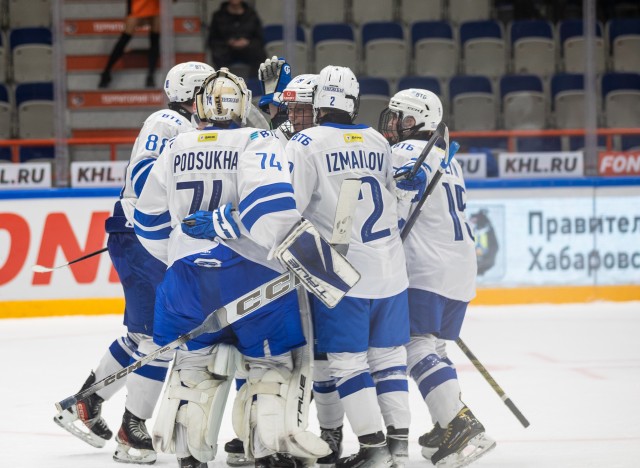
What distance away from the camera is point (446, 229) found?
4.11 meters

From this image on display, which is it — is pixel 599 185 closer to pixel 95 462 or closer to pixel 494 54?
pixel 494 54

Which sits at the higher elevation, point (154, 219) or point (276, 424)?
point (154, 219)

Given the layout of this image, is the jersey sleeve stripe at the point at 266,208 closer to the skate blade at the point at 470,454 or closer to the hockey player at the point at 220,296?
the hockey player at the point at 220,296

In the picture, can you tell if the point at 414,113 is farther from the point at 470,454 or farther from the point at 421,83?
the point at 421,83

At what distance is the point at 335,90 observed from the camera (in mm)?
3770

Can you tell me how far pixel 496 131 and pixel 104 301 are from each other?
279cm

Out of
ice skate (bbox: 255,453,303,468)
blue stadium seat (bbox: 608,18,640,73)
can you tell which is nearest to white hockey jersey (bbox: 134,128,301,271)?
ice skate (bbox: 255,453,303,468)

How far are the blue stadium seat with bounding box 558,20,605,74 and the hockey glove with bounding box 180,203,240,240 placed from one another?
510cm

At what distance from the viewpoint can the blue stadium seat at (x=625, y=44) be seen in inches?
321

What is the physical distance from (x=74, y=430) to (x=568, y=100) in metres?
4.88

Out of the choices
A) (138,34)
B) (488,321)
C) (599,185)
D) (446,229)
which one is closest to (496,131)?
(599,185)

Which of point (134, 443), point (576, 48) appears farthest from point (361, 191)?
point (576, 48)

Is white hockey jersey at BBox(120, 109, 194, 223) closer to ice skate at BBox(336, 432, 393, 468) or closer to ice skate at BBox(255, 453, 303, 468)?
ice skate at BBox(255, 453, 303, 468)

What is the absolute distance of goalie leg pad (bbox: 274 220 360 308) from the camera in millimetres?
3350
